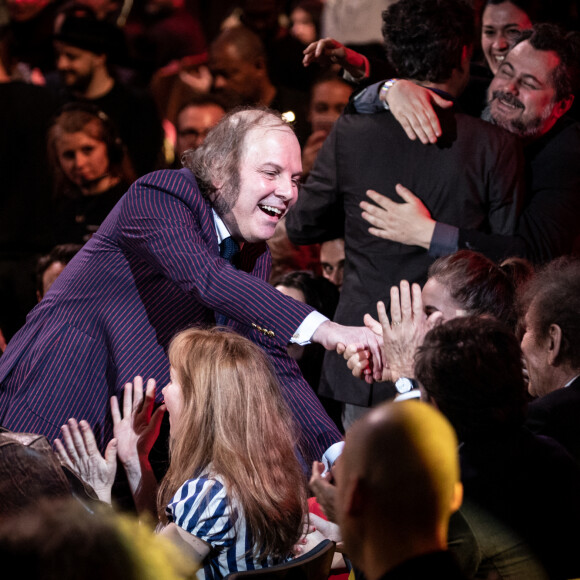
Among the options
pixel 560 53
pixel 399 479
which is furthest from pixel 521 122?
pixel 399 479

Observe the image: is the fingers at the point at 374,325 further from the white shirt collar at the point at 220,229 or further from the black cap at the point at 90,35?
the black cap at the point at 90,35

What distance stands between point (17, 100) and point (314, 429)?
3527 mm

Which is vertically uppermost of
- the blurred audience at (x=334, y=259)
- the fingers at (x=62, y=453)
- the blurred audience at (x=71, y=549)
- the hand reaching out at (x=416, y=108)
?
the hand reaching out at (x=416, y=108)

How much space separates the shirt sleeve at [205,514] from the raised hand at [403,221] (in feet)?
4.45

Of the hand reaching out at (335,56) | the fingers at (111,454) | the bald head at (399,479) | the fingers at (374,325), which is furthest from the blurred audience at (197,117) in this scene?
the bald head at (399,479)

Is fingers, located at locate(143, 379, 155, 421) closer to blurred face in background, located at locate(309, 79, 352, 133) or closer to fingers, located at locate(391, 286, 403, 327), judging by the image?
fingers, located at locate(391, 286, 403, 327)

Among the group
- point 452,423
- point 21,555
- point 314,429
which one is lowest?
point 314,429

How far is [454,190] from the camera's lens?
10.9 ft

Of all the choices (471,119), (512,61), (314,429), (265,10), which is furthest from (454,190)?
(265,10)

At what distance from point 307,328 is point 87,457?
0.76 meters

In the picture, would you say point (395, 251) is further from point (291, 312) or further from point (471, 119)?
point (291, 312)

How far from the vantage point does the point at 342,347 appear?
2379 mm

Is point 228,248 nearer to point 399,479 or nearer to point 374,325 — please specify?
point 374,325

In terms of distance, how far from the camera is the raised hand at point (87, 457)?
2.61 meters
